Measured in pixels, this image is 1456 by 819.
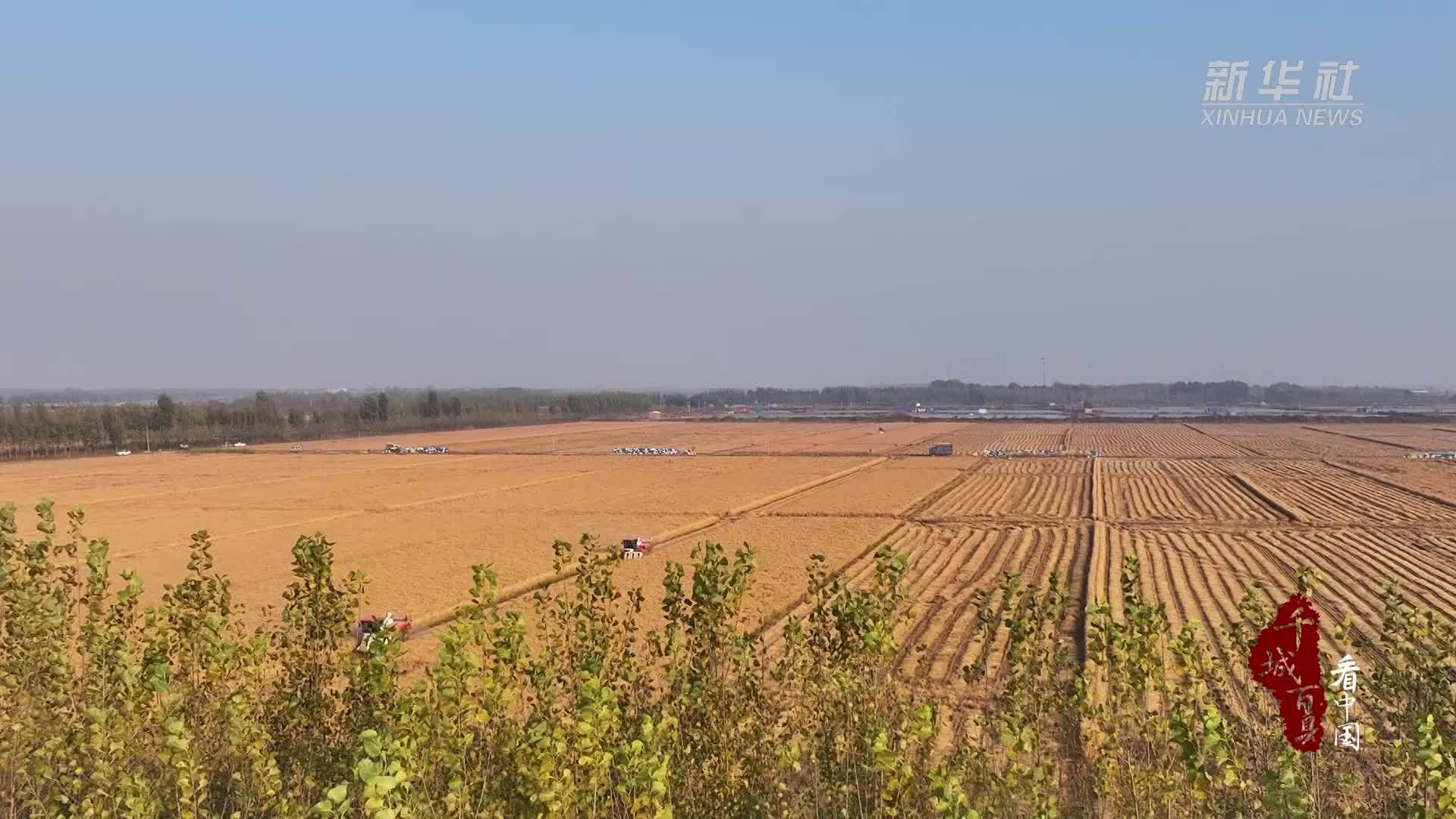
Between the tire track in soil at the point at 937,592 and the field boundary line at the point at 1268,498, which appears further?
the field boundary line at the point at 1268,498

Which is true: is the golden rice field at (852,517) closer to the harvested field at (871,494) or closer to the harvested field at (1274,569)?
the harvested field at (1274,569)

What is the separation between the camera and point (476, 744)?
16.4 ft

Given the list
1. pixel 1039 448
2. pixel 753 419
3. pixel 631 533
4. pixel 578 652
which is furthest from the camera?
pixel 753 419

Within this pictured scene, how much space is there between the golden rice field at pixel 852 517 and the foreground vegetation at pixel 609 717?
3.09 feet

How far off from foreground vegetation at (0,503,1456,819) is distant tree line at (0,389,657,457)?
7679 centimetres

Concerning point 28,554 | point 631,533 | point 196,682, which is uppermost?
point 28,554

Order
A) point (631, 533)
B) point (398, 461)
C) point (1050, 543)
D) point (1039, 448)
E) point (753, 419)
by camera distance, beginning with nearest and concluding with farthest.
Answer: point (1050, 543) < point (631, 533) < point (398, 461) < point (1039, 448) < point (753, 419)

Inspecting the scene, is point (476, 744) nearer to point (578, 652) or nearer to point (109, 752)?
point (578, 652)

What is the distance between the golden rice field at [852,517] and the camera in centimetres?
1900

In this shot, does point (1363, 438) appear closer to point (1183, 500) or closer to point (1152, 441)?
point (1152, 441)

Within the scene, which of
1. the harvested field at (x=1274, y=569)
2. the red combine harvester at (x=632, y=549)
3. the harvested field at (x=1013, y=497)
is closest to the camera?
the harvested field at (x=1274, y=569)

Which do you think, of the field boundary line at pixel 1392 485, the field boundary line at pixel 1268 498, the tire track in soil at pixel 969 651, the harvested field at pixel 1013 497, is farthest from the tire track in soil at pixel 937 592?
the field boundary line at pixel 1392 485

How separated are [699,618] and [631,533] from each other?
23180 mm

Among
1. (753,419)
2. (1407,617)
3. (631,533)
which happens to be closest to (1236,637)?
(1407,617)
